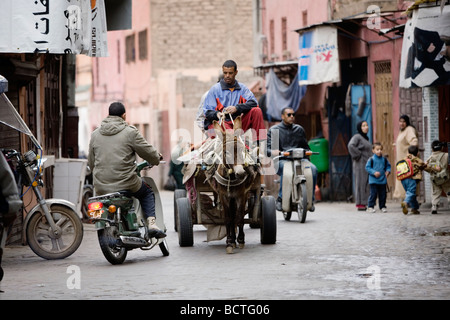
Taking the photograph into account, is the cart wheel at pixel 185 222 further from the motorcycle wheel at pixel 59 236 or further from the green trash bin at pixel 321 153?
the green trash bin at pixel 321 153

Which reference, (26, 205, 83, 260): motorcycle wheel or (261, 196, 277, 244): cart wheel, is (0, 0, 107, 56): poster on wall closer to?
(26, 205, 83, 260): motorcycle wheel

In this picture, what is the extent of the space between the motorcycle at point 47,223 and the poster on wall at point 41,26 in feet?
4.70

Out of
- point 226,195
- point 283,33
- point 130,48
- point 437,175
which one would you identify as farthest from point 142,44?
point 226,195

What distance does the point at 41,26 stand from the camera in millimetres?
13555

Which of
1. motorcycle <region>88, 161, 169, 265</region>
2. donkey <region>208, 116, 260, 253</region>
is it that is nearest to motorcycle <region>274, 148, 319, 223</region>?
donkey <region>208, 116, 260, 253</region>

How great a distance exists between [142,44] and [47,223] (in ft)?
123

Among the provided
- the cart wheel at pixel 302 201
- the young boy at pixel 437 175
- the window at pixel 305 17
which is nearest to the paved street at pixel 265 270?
the cart wheel at pixel 302 201

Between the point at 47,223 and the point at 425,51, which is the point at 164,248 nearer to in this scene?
the point at 47,223

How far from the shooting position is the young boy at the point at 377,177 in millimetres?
21453

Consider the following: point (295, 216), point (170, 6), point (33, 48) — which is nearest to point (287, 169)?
point (295, 216)

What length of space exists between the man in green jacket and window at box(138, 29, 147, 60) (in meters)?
36.8

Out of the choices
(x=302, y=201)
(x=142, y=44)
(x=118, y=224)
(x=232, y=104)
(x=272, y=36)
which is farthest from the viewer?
(x=142, y=44)

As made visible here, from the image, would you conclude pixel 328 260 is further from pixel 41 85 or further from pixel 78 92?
pixel 78 92

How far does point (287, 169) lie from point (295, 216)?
2148 mm
